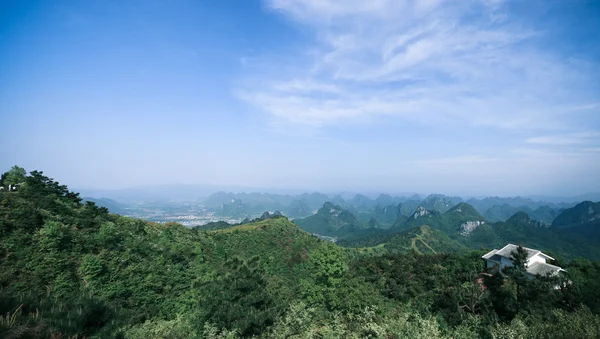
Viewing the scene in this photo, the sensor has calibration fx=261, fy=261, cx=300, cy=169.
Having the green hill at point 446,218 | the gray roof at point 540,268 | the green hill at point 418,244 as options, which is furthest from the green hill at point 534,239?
the gray roof at point 540,268

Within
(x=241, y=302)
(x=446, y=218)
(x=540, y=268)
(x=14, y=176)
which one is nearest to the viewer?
(x=241, y=302)

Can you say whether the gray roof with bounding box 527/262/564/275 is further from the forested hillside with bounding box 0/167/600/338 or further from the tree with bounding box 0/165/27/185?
the tree with bounding box 0/165/27/185

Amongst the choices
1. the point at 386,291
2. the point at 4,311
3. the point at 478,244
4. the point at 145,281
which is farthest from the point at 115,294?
the point at 478,244

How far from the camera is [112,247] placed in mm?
22641

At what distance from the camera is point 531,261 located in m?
36.2

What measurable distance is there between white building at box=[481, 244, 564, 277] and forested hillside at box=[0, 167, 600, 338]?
2.27 meters

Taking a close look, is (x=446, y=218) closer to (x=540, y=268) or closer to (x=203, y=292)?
(x=540, y=268)

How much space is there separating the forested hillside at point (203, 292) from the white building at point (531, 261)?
2.27 metres

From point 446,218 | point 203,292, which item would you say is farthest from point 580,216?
point 203,292

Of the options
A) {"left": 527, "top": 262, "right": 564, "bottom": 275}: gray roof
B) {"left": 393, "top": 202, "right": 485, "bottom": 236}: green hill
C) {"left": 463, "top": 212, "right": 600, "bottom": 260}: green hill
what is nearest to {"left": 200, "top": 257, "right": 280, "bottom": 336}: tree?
{"left": 527, "top": 262, "right": 564, "bottom": 275}: gray roof

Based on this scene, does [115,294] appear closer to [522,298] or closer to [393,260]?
[522,298]

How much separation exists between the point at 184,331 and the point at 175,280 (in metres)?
14.1

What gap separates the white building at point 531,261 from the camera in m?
32.9

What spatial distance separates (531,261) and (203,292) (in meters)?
43.4
